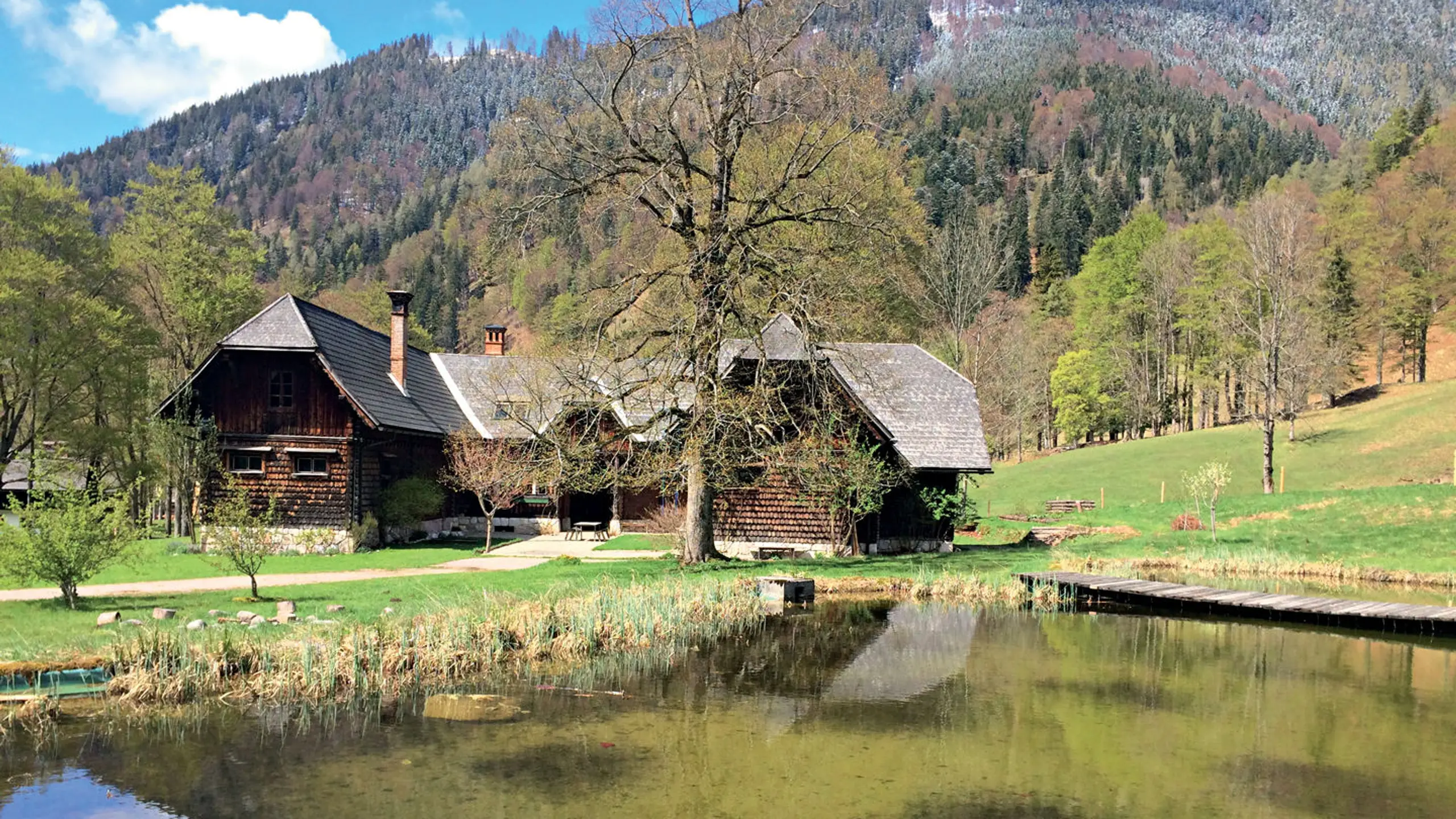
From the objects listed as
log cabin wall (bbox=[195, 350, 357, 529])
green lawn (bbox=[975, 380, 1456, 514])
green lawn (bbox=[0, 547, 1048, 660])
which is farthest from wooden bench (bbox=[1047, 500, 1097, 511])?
log cabin wall (bbox=[195, 350, 357, 529])

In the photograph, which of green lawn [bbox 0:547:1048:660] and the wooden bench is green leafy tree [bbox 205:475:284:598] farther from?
the wooden bench

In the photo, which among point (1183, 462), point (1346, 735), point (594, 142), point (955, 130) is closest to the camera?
point (1346, 735)

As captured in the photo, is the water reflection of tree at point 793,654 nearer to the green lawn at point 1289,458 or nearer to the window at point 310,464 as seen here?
the window at point 310,464

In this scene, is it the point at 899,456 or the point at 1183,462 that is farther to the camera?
the point at 1183,462

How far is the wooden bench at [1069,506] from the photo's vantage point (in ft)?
141

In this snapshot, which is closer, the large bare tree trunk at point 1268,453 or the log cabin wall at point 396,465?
the log cabin wall at point 396,465

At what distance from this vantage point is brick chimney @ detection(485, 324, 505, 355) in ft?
148

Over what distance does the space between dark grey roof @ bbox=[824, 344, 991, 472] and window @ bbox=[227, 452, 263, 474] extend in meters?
18.9

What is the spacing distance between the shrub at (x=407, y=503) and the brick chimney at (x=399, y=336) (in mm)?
4650

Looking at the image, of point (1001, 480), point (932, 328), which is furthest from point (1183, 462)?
point (932, 328)

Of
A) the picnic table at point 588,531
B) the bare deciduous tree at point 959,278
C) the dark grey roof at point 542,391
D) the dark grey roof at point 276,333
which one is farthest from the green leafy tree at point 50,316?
the bare deciduous tree at point 959,278

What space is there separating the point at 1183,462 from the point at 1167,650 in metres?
37.0

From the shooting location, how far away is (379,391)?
3241cm

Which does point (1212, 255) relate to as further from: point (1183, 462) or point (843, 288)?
point (843, 288)
